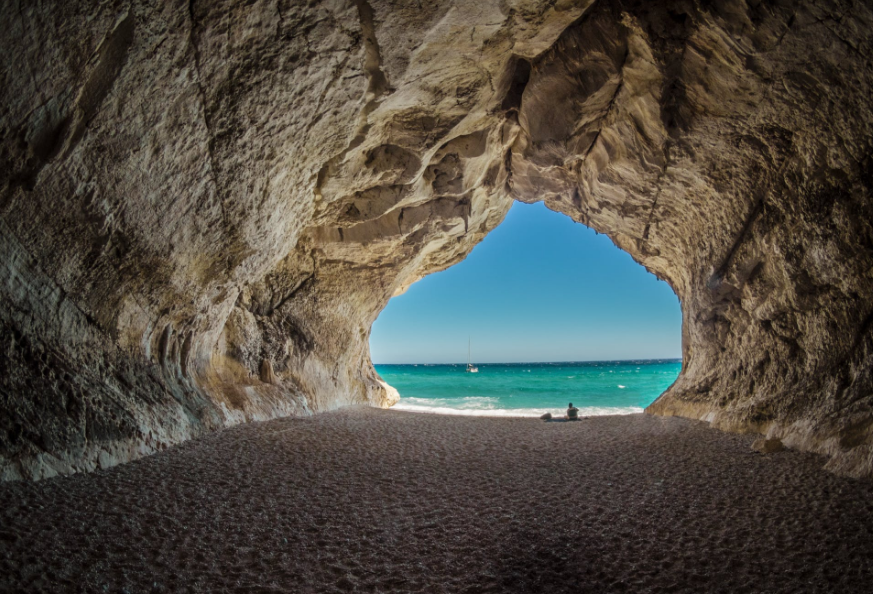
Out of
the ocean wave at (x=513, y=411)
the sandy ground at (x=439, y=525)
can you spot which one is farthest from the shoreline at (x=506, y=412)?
the sandy ground at (x=439, y=525)

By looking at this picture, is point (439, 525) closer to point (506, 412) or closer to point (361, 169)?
point (361, 169)

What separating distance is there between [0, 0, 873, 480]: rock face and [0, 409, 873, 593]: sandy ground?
3.54 feet

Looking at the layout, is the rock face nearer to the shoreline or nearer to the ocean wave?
the shoreline

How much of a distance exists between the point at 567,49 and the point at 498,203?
7.12 m

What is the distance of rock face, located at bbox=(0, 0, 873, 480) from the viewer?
4.99m

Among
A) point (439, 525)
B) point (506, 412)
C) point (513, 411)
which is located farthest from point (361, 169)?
point (513, 411)

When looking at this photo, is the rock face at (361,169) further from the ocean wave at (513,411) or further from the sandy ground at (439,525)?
the ocean wave at (513,411)

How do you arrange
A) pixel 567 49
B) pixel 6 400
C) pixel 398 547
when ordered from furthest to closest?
pixel 567 49 < pixel 6 400 < pixel 398 547

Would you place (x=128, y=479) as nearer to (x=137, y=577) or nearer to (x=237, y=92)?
(x=137, y=577)

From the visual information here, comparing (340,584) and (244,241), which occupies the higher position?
(244,241)

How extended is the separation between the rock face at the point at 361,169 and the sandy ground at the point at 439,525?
1079mm

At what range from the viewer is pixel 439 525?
4180 millimetres

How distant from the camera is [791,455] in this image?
6086 mm

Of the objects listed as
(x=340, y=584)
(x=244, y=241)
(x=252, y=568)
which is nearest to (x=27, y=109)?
(x=244, y=241)
